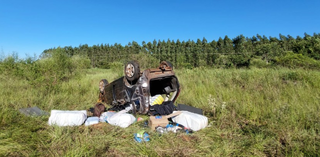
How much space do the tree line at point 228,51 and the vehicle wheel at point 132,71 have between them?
819 cm

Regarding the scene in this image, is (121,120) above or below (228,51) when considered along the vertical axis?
below

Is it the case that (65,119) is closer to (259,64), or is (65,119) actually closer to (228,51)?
(259,64)

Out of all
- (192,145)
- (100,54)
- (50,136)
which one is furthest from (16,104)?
(100,54)

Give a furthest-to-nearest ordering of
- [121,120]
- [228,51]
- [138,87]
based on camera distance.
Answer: [228,51] < [138,87] < [121,120]

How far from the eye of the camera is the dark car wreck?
3.84 meters

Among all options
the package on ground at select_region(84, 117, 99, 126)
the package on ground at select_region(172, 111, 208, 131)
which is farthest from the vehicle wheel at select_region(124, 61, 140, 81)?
the package on ground at select_region(172, 111, 208, 131)

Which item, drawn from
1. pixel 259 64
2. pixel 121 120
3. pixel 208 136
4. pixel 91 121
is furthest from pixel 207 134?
pixel 259 64

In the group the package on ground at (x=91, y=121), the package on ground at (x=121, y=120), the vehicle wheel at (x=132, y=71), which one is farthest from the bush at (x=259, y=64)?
the package on ground at (x=91, y=121)

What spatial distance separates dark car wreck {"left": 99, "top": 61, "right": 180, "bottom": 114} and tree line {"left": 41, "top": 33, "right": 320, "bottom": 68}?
7580mm

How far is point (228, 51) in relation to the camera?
19844 mm

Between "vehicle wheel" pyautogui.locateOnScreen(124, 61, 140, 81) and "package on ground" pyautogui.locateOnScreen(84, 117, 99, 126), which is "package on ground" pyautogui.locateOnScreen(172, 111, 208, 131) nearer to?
"vehicle wheel" pyautogui.locateOnScreen(124, 61, 140, 81)

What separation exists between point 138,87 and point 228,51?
59.7 feet

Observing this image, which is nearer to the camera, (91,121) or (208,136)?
(208,136)

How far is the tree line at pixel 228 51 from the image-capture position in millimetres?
15437
